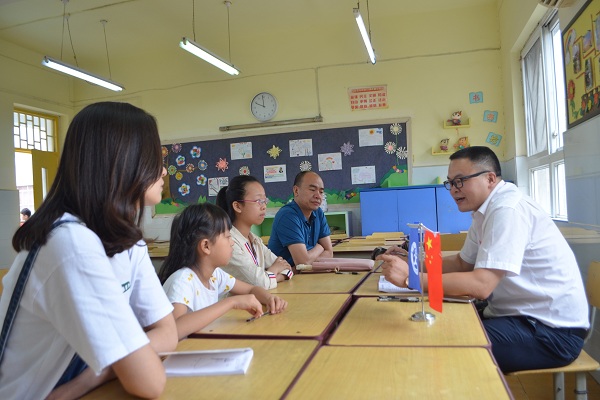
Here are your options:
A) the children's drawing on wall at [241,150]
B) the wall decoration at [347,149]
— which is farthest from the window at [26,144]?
the wall decoration at [347,149]

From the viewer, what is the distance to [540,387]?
254 centimetres

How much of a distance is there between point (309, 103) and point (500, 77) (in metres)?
2.34

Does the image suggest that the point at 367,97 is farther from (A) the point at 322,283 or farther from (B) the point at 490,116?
(A) the point at 322,283

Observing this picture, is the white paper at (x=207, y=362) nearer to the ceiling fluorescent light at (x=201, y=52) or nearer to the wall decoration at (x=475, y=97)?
the ceiling fluorescent light at (x=201, y=52)

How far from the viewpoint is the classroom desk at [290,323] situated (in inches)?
52.1

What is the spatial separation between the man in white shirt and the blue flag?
0.12 meters

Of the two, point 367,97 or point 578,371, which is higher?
point 367,97

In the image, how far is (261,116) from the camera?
6250 mm

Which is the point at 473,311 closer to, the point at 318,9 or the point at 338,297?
the point at 338,297

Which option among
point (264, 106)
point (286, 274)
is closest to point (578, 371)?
point (286, 274)

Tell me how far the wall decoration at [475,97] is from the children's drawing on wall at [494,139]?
1.39 ft

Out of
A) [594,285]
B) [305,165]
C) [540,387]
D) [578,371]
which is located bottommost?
[540,387]

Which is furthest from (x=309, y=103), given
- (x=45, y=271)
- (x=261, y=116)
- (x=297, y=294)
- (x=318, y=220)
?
(x=45, y=271)

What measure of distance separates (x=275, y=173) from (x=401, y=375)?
5.34 m
